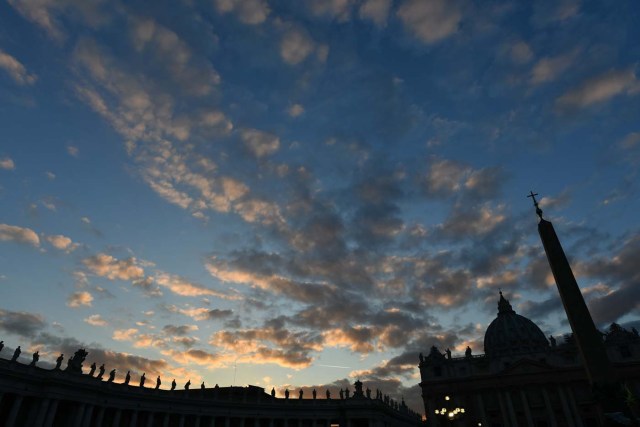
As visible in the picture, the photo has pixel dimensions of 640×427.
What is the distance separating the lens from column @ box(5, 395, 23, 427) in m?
41.1

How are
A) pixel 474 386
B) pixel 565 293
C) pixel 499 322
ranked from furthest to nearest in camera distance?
1. pixel 499 322
2. pixel 474 386
3. pixel 565 293

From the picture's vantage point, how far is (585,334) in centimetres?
2358

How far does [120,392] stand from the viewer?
174ft

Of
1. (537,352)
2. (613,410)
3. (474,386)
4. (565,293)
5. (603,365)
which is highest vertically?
(537,352)

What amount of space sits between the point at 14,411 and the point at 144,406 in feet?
55.9

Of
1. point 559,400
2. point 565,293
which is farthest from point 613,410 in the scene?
point 559,400

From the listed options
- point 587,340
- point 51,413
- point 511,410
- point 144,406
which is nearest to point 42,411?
point 51,413

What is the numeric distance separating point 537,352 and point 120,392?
78.5 metres

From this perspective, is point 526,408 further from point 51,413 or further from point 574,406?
point 51,413

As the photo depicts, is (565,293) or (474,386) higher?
(474,386)

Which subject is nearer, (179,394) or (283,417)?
(179,394)

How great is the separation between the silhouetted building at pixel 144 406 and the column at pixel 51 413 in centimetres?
9

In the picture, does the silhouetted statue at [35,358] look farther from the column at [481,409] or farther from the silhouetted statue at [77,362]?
the column at [481,409]

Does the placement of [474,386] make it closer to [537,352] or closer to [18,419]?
[537,352]
